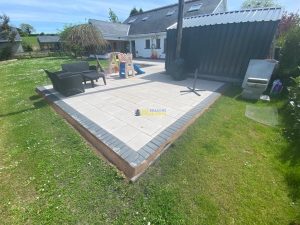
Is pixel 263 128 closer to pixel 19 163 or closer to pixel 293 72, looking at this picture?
pixel 293 72

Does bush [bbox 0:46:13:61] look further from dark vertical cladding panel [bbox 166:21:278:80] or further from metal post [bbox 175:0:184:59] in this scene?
metal post [bbox 175:0:184:59]

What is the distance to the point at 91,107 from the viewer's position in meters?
4.62

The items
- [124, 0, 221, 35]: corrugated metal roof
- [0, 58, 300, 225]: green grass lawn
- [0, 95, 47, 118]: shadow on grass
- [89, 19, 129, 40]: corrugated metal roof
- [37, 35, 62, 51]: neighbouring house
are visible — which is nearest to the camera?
[0, 58, 300, 225]: green grass lawn

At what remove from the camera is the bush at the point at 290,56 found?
564cm

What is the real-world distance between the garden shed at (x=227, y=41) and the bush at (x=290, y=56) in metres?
0.53

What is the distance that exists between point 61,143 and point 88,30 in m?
12.2

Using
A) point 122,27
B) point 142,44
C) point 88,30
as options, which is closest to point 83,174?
point 88,30

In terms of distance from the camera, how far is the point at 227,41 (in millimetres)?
7090

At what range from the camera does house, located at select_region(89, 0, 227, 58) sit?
17491mm

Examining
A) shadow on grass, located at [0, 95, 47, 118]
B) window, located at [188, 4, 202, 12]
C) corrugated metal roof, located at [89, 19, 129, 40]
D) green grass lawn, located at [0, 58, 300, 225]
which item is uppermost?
window, located at [188, 4, 202, 12]

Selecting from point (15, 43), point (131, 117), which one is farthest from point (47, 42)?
point (131, 117)

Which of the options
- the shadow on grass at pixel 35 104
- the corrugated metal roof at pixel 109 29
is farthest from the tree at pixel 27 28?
the shadow on grass at pixel 35 104

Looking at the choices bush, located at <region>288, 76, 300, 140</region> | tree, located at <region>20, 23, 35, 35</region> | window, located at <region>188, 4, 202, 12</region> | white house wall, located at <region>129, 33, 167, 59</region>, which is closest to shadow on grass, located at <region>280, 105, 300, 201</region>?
bush, located at <region>288, 76, 300, 140</region>

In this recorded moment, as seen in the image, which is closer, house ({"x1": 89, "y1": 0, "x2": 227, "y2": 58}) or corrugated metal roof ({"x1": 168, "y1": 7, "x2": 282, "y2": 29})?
corrugated metal roof ({"x1": 168, "y1": 7, "x2": 282, "y2": 29})
